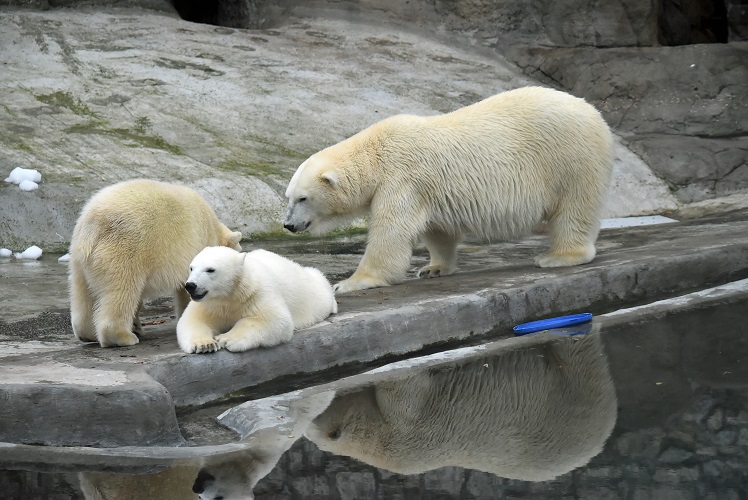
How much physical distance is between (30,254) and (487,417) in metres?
A: 4.44

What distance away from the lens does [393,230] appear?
5848mm

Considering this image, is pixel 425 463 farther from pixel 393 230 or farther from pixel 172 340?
pixel 393 230

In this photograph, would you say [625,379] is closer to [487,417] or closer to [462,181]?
[487,417]

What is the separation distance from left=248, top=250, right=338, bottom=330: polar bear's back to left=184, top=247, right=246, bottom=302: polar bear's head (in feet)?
0.74

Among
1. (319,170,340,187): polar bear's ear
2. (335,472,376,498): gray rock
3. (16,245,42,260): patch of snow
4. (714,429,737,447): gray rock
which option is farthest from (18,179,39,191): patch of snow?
(714,429,737,447): gray rock

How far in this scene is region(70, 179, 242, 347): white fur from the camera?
4.20m

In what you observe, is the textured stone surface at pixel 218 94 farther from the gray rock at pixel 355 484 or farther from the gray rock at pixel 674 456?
the gray rock at pixel 674 456

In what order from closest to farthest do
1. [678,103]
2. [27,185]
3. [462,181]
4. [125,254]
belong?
1. [125,254]
2. [462,181]
3. [27,185]
4. [678,103]

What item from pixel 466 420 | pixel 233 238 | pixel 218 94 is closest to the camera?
pixel 466 420

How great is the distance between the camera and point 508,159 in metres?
6.16

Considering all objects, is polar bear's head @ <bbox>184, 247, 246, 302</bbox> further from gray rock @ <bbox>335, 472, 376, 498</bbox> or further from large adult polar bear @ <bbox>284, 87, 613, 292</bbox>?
large adult polar bear @ <bbox>284, 87, 613, 292</bbox>

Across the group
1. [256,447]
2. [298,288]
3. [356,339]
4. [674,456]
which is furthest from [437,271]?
[674,456]

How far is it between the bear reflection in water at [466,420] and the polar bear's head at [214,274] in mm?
576

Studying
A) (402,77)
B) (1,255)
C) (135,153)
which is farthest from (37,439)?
(402,77)
